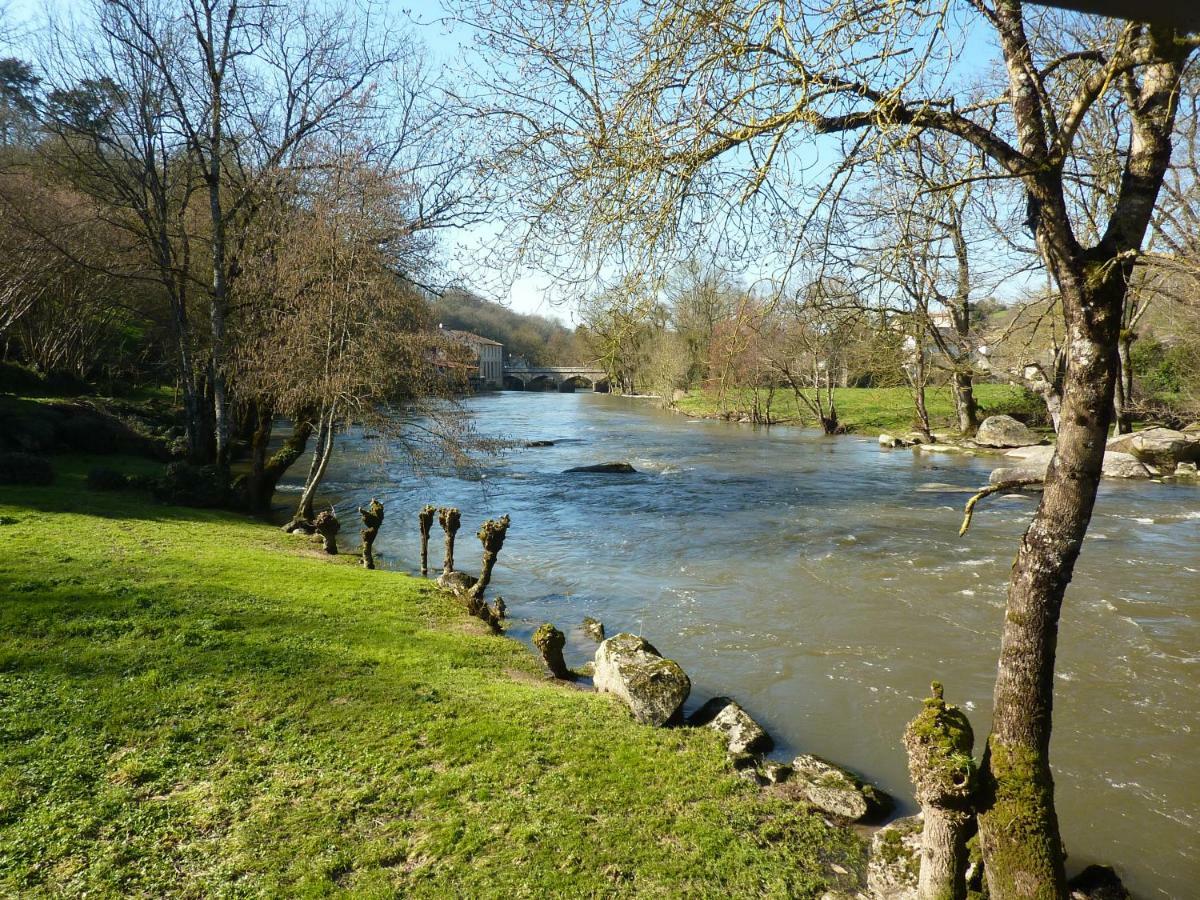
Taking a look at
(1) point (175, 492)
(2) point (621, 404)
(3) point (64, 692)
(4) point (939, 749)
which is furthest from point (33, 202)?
(2) point (621, 404)

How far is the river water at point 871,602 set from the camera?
597 centimetres

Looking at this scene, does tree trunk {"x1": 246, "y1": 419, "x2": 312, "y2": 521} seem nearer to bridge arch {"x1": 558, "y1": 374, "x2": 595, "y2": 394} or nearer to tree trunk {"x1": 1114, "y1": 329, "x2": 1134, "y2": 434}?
tree trunk {"x1": 1114, "y1": 329, "x2": 1134, "y2": 434}

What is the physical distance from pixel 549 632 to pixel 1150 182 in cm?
589

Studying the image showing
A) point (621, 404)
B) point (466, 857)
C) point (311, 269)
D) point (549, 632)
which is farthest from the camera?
point (621, 404)

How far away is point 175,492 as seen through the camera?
14.6 meters

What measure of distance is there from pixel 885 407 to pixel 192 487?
122 ft

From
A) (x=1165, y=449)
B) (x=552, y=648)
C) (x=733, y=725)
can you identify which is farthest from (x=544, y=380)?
(x=733, y=725)

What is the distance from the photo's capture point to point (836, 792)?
518 cm

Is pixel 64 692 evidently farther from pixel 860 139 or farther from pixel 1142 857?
pixel 1142 857

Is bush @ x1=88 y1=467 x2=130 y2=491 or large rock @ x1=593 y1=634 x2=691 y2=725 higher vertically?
bush @ x1=88 y1=467 x2=130 y2=491

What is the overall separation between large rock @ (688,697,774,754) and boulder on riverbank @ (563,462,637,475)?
16.9 m

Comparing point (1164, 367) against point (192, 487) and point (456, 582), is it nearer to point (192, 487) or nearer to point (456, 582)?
point (456, 582)

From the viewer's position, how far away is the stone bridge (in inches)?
3565

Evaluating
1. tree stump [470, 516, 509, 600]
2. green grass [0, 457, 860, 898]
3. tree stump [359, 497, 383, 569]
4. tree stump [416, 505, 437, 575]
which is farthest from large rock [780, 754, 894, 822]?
tree stump [359, 497, 383, 569]
